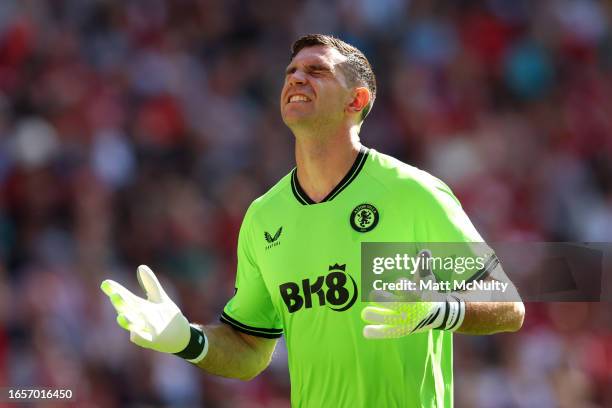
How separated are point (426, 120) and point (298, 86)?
6.77 m

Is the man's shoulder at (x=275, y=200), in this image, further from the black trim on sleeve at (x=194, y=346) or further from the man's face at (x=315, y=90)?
the black trim on sleeve at (x=194, y=346)

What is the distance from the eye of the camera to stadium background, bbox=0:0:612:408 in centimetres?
1020

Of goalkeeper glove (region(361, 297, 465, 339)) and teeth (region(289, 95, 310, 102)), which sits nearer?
goalkeeper glove (region(361, 297, 465, 339))

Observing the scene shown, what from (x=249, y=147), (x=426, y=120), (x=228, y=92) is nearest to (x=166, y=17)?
(x=228, y=92)

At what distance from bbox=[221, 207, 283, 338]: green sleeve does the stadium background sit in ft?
14.8

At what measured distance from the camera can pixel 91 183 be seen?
11250mm

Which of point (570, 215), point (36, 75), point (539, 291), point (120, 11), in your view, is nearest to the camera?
point (539, 291)

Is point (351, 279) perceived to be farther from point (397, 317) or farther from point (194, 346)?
point (194, 346)

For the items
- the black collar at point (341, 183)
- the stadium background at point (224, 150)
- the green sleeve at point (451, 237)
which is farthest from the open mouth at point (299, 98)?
the stadium background at point (224, 150)

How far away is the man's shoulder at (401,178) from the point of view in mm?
5109

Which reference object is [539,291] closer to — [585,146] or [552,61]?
[585,146]

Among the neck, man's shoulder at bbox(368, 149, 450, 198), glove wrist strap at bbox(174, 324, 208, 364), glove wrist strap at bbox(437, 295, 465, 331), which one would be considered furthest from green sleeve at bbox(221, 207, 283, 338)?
glove wrist strap at bbox(437, 295, 465, 331)

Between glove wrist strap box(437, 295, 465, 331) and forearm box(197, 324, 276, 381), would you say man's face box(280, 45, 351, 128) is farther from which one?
glove wrist strap box(437, 295, 465, 331)

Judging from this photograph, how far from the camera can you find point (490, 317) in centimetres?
479
